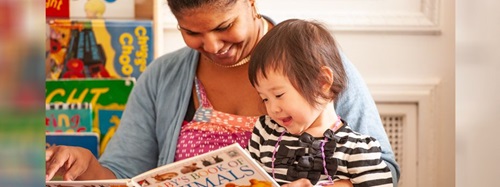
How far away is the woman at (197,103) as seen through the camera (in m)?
1.51

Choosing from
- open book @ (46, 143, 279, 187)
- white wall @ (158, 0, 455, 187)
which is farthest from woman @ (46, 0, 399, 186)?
white wall @ (158, 0, 455, 187)

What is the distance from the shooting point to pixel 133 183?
124 cm

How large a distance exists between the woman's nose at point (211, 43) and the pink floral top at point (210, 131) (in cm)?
21

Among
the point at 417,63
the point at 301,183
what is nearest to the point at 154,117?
the point at 301,183

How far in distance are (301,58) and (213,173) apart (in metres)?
0.28

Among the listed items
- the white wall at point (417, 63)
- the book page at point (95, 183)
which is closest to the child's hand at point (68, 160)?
the book page at point (95, 183)

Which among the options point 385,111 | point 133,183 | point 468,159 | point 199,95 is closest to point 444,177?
point 385,111

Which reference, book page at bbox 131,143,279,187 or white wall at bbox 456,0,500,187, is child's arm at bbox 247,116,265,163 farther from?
white wall at bbox 456,0,500,187

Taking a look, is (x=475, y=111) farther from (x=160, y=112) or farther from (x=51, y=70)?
(x=51, y=70)

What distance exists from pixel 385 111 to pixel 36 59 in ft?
7.26

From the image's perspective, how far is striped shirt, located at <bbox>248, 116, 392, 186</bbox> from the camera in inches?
52.1

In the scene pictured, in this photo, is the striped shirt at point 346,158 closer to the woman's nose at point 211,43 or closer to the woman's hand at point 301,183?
the woman's hand at point 301,183

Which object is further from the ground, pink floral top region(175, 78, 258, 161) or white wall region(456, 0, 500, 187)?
white wall region(456, 0, 500, 187)

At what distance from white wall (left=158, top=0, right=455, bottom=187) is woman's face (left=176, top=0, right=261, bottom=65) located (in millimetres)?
819
